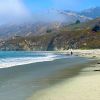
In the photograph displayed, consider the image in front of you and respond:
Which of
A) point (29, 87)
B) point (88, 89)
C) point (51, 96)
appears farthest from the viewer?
point (29, 87)

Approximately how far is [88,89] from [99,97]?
136 inches

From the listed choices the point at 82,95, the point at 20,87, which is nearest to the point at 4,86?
the point at 20,87

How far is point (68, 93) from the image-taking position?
2230 cm

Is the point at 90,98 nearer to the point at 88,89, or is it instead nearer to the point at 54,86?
the point at 88,89

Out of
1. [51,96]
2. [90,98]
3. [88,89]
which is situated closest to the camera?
[90,98]

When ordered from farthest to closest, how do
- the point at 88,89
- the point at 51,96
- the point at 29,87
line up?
the point at 29,87, the point at 88,89, the point at 51,96

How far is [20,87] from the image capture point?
26.0 meters

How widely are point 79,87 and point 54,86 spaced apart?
218 centimetres

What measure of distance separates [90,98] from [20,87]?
7.51 meters

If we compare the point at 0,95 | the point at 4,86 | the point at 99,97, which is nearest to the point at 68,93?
the point at 99,97

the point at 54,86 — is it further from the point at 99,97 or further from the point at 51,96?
the point at 99,97

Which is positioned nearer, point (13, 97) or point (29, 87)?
point (13, 97)

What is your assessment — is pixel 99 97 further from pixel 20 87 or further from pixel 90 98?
pixel 20 87

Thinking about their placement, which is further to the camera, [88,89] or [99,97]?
[88,89]
